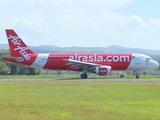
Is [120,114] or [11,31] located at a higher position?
[11,31]

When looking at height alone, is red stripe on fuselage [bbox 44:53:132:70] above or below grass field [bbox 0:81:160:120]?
above

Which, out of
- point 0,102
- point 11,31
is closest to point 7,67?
point 11,31

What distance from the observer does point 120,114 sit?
59.2 ft

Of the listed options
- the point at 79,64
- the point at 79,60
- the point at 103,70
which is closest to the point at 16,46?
the point at 79,60

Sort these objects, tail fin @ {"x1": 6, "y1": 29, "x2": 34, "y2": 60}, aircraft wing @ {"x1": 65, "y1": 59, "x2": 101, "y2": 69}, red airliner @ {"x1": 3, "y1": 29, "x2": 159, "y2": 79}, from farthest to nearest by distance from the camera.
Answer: tail fin @ {"x1": 6, "y1": 29, "x2": 34, "y2": 60}
red airliner @ {"x1": 3, "y1": 29, "x2": 159, "y2": 79}
aircraft wing @ {"x1": 65, "y1": 59, "x2": 101, "y2": 69}

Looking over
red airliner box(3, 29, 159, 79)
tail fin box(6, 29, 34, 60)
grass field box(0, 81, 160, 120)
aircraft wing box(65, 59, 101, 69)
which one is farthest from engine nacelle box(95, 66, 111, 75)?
grass field box(0, 81, 160, 120)

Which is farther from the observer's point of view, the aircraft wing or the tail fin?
the tail fin

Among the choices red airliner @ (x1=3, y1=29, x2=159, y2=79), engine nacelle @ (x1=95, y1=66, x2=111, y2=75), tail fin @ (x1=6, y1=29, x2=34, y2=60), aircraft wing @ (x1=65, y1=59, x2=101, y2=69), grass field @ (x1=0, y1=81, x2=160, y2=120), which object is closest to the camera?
grass field @ (x1=0, y1=81, x2=160, y2=120)

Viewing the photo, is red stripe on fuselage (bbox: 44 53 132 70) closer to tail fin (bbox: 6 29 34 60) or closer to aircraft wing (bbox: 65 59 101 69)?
aircraft wing (bbox: 65 59 101 69)

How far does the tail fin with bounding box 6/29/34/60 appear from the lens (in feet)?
202

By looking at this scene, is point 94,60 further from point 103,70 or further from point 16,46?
point 16,46

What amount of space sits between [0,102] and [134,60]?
39776 mm

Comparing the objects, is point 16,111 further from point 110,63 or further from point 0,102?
point 110,63

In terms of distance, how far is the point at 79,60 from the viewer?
2414 inches
